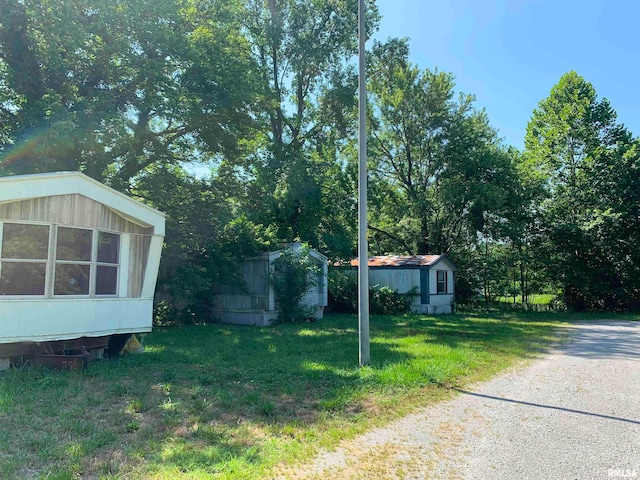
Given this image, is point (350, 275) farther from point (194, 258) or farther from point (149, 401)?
point (149, 401)

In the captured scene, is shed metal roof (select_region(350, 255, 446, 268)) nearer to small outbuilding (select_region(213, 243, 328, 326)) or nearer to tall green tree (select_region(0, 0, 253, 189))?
small outbuilding (select_region(213, 243, 328, 326))

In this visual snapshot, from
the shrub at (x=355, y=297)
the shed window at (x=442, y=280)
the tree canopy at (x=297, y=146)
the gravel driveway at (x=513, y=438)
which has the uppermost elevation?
the tree canopy at (x=297, y=146)

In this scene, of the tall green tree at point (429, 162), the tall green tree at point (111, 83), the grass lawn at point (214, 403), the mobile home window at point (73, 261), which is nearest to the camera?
the grass lawn at point (214, 403)

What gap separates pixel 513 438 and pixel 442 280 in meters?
18.0

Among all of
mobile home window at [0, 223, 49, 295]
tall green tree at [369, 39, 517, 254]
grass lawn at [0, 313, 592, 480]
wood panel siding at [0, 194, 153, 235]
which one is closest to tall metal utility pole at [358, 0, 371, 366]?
grass lawn at [0, 313, 592, 480]

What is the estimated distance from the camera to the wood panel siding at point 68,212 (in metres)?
7.08

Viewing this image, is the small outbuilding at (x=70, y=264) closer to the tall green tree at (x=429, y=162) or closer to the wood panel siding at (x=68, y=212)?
the wood panel siding at (x=68, y=212)

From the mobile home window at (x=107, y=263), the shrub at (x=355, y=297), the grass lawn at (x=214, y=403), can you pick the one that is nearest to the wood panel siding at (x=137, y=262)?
the mobile home window at (x=107, y=263)

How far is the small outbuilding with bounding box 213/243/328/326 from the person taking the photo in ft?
49.0

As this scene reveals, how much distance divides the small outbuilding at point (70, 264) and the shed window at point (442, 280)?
51.9 ft

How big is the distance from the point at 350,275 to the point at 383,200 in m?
6.46

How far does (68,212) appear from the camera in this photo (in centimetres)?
756

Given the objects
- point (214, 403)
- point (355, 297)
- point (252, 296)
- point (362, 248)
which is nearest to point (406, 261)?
point (355, 297)

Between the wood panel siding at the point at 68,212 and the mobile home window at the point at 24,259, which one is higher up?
the wood panel siding at the point at 68,212
